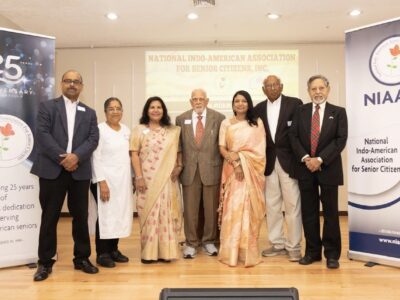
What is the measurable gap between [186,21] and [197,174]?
7.39ft

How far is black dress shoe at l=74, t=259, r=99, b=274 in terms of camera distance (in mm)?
3107

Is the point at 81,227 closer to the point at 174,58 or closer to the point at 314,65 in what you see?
the point at 174,58

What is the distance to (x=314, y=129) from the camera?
128 inches

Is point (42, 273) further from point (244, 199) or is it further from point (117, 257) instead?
point (244, 199)

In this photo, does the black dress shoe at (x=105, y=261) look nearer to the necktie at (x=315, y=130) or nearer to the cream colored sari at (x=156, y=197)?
the cream colored sari at (x=156, y=197)

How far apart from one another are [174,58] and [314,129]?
3.24 m

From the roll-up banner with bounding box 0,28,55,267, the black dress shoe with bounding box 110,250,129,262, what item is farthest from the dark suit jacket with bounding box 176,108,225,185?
the roll-up banner with bounding box 0,28,55,267

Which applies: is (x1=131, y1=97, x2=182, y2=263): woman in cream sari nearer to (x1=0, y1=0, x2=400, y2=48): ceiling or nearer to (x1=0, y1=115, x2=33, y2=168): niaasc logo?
(x1=0, y1=115, x2=33, y2=168): niaasc logo

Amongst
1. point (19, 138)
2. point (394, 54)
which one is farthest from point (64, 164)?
point (394, 54)

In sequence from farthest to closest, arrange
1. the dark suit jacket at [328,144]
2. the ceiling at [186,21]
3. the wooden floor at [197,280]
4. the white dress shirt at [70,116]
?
1. the ceiling at [186,21]
2. the dark suit jacket at [328,144]
3. the white dress shirt at [70,116]
4. the wooden floor at [197,280]

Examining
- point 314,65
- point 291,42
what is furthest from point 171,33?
point 314,65

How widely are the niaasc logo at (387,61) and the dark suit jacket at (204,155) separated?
1.43 meters

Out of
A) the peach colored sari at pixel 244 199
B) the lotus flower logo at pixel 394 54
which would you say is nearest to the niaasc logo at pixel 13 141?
the peach colored sari at pixel 244 199

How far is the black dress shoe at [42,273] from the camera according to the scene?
9.67ft
